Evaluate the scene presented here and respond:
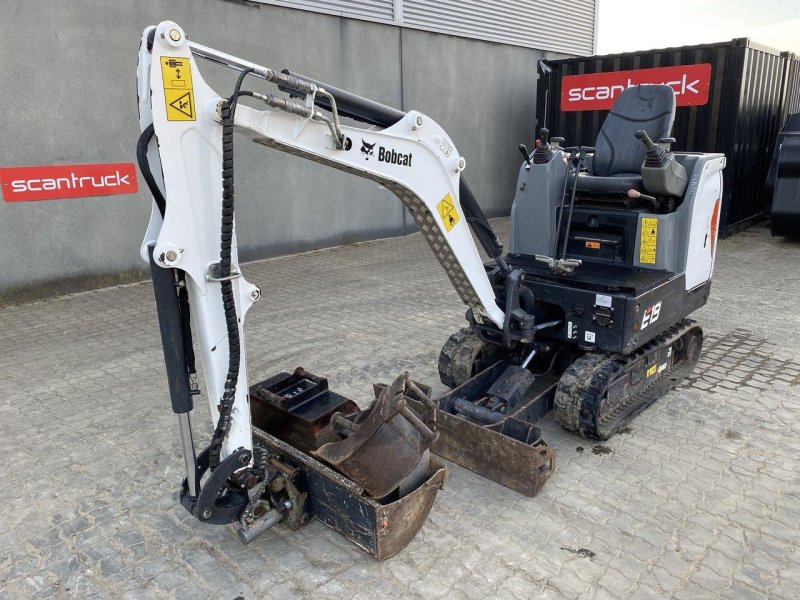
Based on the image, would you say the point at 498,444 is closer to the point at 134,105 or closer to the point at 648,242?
the point at 648,242

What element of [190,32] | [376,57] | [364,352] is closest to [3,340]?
[364,352]

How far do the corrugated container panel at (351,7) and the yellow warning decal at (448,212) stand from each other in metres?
7.10

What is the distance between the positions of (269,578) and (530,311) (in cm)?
243

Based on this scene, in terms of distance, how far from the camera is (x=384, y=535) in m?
2.95

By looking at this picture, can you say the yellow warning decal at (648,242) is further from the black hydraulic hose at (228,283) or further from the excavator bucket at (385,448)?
the black hydraulic hose at (228,283)

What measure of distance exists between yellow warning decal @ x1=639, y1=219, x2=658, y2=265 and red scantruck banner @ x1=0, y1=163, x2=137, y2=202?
21.8 feet

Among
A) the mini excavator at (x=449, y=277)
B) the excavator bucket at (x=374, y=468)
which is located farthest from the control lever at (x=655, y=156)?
the excavator bucket at (x=374, y=468)

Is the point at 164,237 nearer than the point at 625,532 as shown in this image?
Yes

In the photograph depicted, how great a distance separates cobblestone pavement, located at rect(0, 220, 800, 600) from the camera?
9.66 feet

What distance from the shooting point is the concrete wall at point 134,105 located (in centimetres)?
735

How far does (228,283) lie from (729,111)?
10959 millimetres

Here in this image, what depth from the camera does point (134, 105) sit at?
8.24 m

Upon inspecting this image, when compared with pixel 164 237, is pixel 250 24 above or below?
above

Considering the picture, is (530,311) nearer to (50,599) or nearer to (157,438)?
(157,438)
